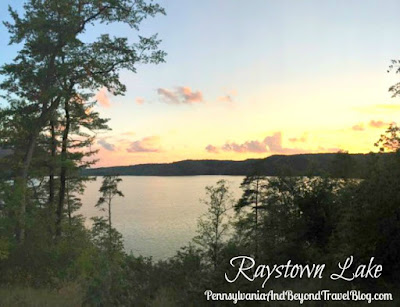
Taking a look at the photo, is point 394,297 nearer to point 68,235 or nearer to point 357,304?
point 357,304

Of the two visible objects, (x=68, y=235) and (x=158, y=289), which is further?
(x=68, y=235)

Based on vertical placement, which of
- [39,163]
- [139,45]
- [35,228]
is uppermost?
[139,45]

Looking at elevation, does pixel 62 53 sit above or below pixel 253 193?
above

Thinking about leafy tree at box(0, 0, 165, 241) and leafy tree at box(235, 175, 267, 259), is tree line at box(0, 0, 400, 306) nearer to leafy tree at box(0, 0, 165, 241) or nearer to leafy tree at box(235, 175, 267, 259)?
leafy tree at box(0, 0, 165, 241)

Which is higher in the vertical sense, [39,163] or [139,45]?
[139,45]

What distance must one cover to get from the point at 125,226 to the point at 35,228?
173 feet

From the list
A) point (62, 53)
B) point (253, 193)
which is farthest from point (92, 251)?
point (253, 193)

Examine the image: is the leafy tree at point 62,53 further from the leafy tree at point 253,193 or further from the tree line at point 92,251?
the leafy tree at point 253,193

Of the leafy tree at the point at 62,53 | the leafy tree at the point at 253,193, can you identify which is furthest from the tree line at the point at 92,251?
the leafy tree at the point at 253,193

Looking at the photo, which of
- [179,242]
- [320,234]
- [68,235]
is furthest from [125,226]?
[320,234]

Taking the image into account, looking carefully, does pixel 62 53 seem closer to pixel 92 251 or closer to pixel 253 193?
pixel 92 251

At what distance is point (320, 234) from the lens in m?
14.8

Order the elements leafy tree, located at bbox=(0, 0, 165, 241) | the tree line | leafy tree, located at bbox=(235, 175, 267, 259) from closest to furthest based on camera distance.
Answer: the tree line, leafy tree, located at bbox=(0, 0, 165, 241), leafy tree, located at bbox=(235, 175, 267, 259)

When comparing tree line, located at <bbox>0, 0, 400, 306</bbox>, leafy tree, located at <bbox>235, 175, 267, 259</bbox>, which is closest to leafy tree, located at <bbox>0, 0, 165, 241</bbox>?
tree line, located at <bbox>0, 0, 400, 306</bbox>
